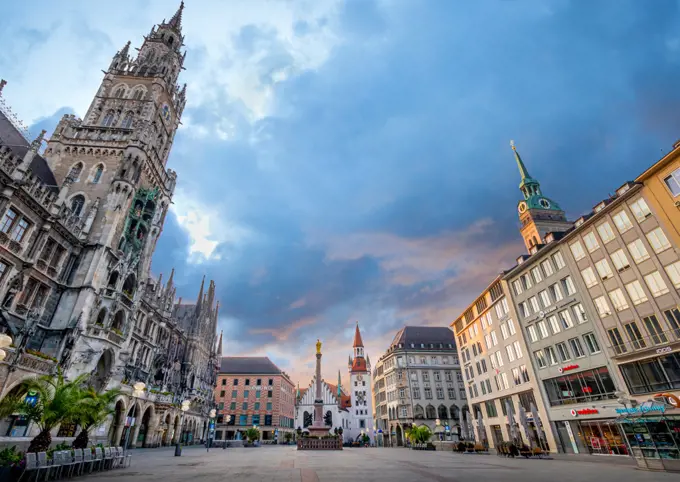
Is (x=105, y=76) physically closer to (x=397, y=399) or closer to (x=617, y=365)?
(x=617, y=365)

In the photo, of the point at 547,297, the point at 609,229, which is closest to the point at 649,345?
the point at 609,229

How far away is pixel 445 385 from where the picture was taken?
71812 mm

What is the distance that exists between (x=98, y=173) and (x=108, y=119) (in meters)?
12.0

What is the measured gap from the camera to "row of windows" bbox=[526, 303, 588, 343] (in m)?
31.8

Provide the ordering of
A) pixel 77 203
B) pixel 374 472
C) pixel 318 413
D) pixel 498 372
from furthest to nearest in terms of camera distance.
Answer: pixel 318 413, pixel 498 372, pixel 77 203, pixel 374 472

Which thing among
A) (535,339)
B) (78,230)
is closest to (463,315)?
(535,339)

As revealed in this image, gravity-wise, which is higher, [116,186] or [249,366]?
[116,186]

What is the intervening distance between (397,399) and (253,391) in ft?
125

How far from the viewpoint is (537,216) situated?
237 ft

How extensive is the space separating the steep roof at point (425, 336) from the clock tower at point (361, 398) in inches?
1323

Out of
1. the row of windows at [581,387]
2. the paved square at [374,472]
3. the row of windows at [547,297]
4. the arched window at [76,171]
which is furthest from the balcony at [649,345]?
the arched window at [76,171]

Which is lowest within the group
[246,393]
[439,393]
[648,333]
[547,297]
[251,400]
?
[648,333]

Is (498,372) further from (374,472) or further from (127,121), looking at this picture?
(127,121)

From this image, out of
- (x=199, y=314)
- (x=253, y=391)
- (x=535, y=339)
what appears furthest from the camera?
(x=253, y=391)
